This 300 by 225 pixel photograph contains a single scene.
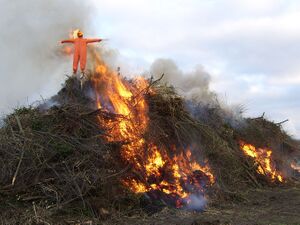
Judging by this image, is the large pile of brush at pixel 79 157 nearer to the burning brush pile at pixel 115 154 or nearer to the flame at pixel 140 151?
the burning brush pile at pixel 115 154

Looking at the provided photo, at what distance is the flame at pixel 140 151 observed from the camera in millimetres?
10773

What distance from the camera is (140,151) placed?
37.0 feet

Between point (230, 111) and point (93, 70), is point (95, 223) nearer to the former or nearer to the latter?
point (93, 70)

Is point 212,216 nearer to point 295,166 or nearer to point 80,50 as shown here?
point 80,50

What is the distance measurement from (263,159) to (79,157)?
9.09 m

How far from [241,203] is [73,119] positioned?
4.87 meters

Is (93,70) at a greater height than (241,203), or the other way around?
(93,70)

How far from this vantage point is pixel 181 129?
42.4 feet

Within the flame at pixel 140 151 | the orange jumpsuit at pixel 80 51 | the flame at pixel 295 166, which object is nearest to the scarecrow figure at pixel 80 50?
the orange jumpsuit at pixel 80 51

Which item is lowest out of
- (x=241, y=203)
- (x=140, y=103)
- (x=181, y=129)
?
(x=241, y=203)

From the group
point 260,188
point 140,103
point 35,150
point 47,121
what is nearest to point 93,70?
point 140,103

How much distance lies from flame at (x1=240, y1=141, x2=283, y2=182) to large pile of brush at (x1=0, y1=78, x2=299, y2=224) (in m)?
1.03

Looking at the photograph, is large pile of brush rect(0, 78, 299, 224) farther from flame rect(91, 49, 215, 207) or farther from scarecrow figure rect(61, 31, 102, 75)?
scarecrow figure rect(61, 31, 102, 75)

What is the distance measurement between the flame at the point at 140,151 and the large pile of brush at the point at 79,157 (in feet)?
0.85
